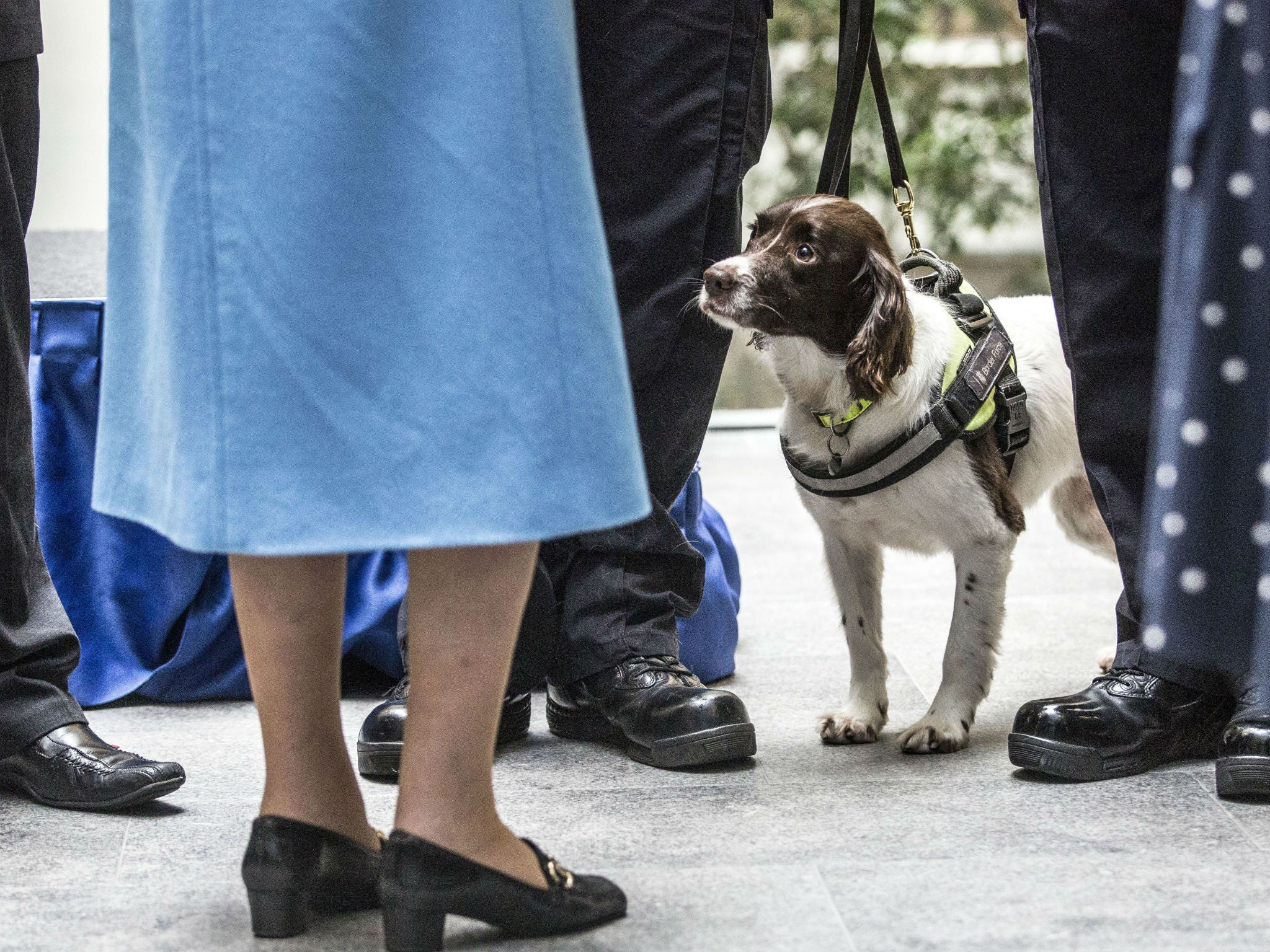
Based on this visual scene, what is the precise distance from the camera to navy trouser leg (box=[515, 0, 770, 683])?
70.3 inches

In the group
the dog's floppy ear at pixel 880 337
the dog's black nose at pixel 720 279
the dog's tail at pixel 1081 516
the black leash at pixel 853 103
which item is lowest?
the dog's tail at pixel 1081 516

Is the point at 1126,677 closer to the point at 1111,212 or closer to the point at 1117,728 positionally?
the point at 1117,728

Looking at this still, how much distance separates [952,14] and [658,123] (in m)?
4.37

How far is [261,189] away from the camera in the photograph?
39.8 inches

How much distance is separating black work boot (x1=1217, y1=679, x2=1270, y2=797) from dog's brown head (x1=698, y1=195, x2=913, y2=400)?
24.2 inches

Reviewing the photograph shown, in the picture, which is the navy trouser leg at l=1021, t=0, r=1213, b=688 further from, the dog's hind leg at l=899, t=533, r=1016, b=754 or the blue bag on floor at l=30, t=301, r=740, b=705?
the blue bag on floor at l=30, t=301, r=740, b=705

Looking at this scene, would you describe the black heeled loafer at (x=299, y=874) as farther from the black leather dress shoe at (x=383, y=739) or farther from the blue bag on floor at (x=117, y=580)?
the blue bag on floor at (x=117, y=580)

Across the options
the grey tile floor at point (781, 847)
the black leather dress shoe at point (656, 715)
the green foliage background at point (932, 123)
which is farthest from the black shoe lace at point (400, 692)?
the green foliage background at point (932, 123)

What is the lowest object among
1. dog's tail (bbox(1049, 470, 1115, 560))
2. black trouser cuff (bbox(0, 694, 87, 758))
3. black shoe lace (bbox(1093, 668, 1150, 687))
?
black trouser cuff (bbox(0, 694, 87, 758))

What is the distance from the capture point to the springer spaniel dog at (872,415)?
1862 millimetres

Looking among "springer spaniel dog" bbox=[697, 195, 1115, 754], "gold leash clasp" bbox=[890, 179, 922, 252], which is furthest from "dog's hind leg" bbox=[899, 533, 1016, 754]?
"gold leash clasp" bbox=[890, 179, 922, 252]

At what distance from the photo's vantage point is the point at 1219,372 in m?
1.01

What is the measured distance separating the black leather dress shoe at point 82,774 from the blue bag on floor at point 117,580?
446 millimetres

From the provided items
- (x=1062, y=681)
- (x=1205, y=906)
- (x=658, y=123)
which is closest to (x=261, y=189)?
(x=658, y=123)
